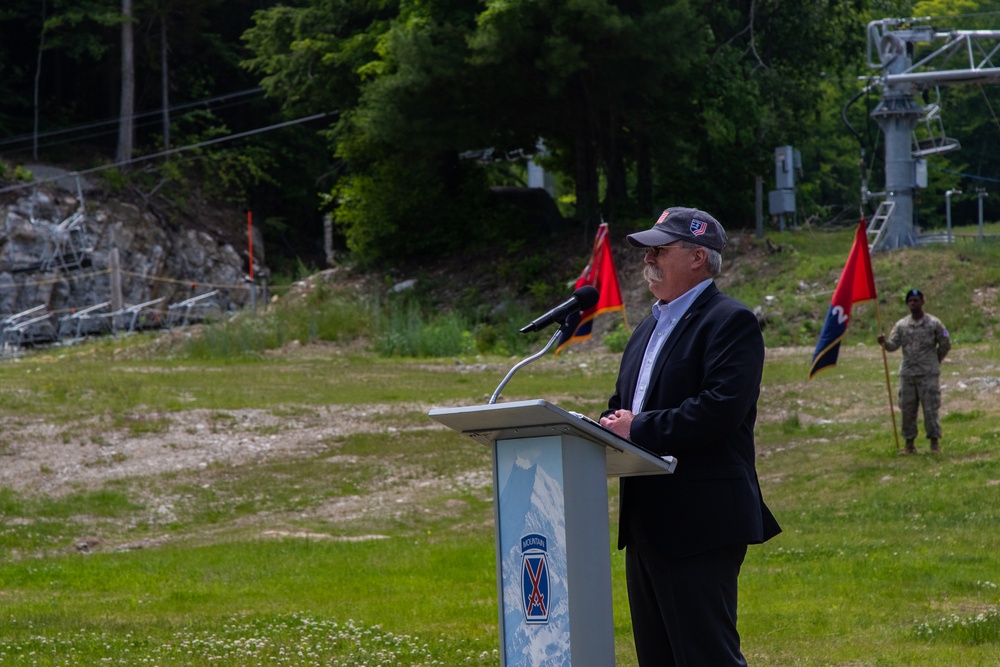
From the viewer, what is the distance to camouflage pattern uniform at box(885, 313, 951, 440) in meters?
16.2

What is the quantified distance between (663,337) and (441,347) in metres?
26.2

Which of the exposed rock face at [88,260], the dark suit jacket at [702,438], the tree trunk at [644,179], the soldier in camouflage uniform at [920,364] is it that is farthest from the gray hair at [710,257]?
the exposed rock face at [88,260]

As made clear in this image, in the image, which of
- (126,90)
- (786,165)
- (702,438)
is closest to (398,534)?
(702,438)

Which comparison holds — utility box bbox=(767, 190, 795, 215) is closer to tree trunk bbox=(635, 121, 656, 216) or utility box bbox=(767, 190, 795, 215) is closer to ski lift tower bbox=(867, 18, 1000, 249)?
ski lift tower bbox=(867, 18, 1000, 249)

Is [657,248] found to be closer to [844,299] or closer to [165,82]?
[844,299]

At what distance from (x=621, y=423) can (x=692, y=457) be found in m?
0.27

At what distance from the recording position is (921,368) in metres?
16.2

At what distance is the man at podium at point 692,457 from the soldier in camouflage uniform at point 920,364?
11954 millimetres

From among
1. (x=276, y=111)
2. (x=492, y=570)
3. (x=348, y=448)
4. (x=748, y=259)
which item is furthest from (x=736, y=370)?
(x=276, y=111)

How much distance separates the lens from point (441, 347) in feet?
102

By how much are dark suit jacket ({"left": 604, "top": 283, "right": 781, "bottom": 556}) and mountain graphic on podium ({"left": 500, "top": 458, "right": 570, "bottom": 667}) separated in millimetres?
431

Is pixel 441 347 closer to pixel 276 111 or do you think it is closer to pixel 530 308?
pixel 530 308

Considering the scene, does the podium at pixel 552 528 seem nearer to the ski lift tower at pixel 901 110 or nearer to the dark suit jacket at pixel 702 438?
the dark suit jacket at pixel 702 438

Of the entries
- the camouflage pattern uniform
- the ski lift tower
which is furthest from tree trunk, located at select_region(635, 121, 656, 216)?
the camouflage pattern uniform
